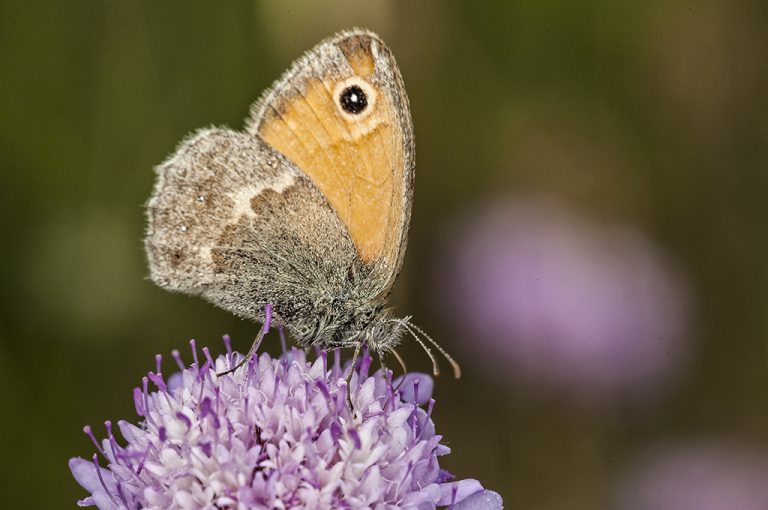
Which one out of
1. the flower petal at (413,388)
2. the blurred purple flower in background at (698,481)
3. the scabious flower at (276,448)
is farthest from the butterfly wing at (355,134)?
the blurred purple flower in background at (698,481)

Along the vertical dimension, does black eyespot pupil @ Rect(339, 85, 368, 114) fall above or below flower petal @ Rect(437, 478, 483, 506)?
above

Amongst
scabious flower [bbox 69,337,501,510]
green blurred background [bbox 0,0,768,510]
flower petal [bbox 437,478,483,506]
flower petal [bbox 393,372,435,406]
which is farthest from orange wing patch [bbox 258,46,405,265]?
green blurred background [bbox 0,0,768,510]

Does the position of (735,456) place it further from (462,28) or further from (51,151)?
(51,151)

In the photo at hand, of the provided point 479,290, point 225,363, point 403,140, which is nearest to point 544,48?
point 479,290

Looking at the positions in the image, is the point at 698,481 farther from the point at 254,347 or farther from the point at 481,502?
the point at 254,347

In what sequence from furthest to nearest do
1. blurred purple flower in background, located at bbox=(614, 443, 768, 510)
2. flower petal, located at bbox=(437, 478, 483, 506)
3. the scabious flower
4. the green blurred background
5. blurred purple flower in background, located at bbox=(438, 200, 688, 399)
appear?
blurred purple flower in background, located at bbox=(438, 200, 688, 399) < blurred purple flower in background, located at bbox=(614, 443, 768, 510) < the green blurred background < flower petal, located at bbox=(437, 478, 483, 506) < the scabious flower

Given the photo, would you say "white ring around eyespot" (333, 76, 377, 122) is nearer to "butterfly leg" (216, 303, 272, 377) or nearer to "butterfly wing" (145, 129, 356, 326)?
"butterfly wing" (145, 129, 356, 326)
